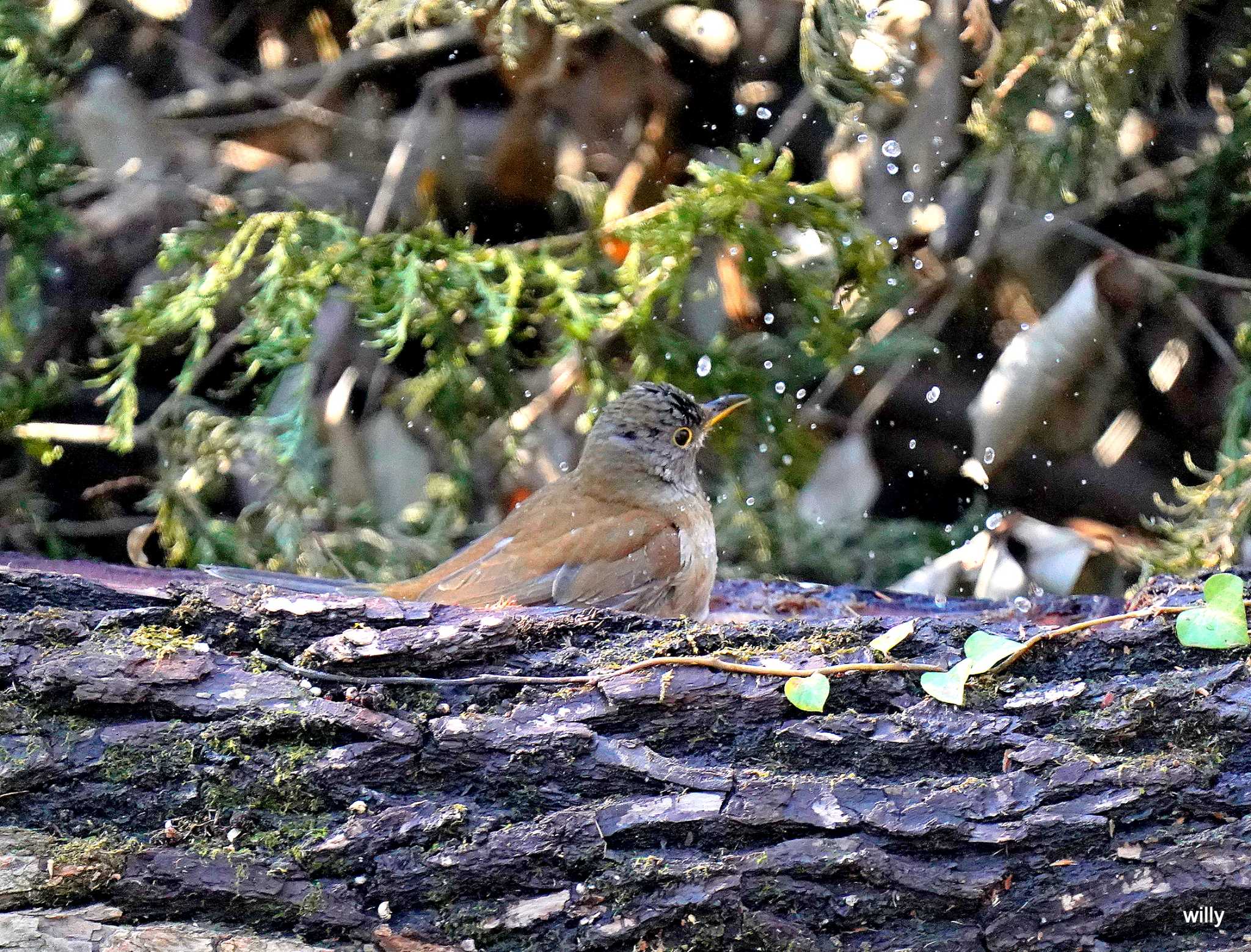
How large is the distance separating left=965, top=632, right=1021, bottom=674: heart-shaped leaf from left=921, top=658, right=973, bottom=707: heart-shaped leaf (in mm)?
13

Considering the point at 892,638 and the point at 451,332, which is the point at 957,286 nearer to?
the point at 451,332

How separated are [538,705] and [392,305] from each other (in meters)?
2.53

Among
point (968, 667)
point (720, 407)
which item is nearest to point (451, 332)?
point (720, 407)

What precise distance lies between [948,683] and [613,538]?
5.90 ft

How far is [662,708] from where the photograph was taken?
86.2 inches

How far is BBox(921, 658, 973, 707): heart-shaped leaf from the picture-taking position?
85.4 inches

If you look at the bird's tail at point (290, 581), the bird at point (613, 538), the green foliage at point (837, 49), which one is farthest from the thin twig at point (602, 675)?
the green foliage at point (837, 49)

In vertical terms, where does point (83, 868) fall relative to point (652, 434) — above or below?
above

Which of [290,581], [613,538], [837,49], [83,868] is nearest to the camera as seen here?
[83,868]

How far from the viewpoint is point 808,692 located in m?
2.18

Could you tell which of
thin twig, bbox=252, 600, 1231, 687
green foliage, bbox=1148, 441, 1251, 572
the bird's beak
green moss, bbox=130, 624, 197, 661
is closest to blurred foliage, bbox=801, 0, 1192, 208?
the bird's beak

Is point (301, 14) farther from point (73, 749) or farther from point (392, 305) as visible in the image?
point (73, 749)

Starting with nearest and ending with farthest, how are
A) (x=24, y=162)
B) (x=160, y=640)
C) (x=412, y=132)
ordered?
(x=160, y=640) < (x=24, y=162) < (x=412, y=132)

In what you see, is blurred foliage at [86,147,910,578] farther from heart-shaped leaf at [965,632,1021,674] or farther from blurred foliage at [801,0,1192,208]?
heart-shaped leaf at [965,632,1021,674]
